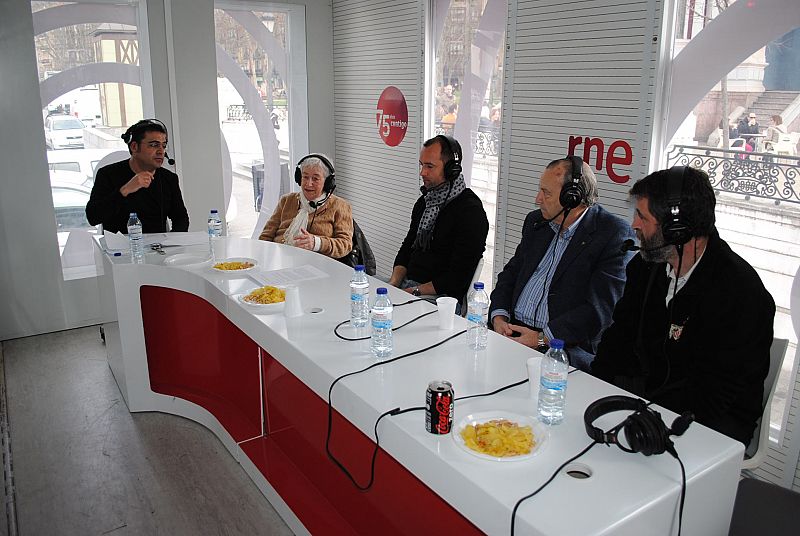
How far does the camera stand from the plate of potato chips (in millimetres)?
2975

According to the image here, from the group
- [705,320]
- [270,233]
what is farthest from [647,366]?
[270,233]

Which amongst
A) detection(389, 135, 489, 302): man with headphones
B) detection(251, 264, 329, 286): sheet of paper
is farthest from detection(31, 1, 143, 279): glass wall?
detection(389, 135, 489, 302): man with headphones

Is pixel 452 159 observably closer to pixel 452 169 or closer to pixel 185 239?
pixel 452 169

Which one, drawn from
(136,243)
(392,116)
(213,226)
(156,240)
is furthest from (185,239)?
(392,116)

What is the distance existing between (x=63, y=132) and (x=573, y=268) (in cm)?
442

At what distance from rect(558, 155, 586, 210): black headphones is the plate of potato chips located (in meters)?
1.48

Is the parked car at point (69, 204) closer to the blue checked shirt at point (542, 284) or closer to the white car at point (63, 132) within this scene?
the white car at point (63, 132)

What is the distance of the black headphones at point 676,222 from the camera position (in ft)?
7.61

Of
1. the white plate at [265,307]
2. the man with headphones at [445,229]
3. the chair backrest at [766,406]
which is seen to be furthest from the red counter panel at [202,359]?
the chair backrest at [766,406]

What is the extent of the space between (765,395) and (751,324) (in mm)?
314

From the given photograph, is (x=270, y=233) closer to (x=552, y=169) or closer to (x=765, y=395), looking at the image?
(x=552, y=169)

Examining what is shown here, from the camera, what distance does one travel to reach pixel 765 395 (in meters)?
2.35

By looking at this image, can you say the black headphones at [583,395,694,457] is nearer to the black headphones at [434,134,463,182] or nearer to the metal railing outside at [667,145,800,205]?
the metal railing outside at [667,145,800,205]

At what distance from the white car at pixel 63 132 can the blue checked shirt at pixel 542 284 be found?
4096 mm
